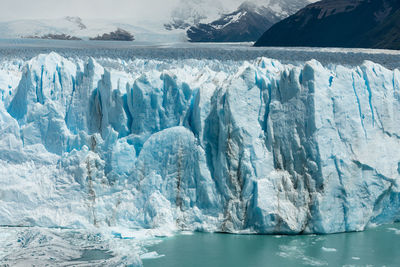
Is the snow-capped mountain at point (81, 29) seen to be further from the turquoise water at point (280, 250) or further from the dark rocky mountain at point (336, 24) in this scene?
the turquoise water at point (280, 250)

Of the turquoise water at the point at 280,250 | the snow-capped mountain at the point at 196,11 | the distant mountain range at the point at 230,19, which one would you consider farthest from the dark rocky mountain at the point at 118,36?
the turquoise water at the point at 280,250

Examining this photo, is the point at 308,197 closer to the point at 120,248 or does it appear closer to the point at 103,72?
the point at 120,248

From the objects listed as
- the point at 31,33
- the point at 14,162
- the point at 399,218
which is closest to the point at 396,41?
the point at 399,218

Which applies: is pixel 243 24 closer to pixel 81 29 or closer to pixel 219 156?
pixel 81 29

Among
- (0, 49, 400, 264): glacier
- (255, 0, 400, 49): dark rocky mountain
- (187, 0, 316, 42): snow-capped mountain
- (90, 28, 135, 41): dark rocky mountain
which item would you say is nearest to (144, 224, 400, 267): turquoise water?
(0, 49, 400, 264): glacier

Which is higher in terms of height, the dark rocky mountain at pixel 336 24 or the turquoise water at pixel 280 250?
the dark rocky mountain at pixel 336 24

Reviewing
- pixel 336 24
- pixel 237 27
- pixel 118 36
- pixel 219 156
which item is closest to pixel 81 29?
pixel 118 36
